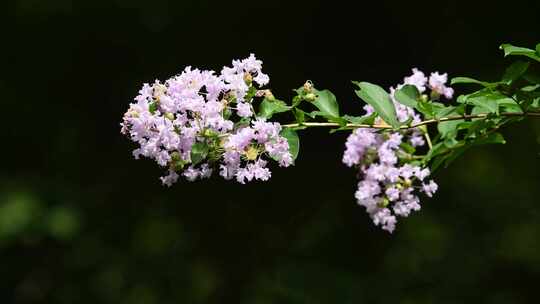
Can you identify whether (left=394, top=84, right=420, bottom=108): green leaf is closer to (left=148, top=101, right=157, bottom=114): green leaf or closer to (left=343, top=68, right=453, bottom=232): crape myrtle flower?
(left=343, top=68, right=453, bottom=232): crape myrtle flower

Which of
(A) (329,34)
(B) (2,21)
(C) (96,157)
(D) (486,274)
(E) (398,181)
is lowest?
(D) (486,274)

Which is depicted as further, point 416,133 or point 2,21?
point 2,21

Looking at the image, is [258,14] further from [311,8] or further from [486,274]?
[486,274]

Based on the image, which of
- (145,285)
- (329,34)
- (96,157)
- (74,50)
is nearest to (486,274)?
(329,34)

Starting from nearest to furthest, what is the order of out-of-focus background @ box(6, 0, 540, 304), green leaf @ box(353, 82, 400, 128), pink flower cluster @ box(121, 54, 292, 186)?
pink flower cluster @ box(121, 54, 292, 186)
green leaf @ box(353, 82, 400, 128)
out-of-focus background @ box(6, 0, 540, 304)

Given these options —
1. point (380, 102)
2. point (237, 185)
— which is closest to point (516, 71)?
point (380, 102)

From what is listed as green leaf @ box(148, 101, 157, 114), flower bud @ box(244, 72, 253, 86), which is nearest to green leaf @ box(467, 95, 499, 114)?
flower bud @ box(244, 72, 253, 86)

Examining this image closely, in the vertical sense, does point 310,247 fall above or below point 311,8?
below
